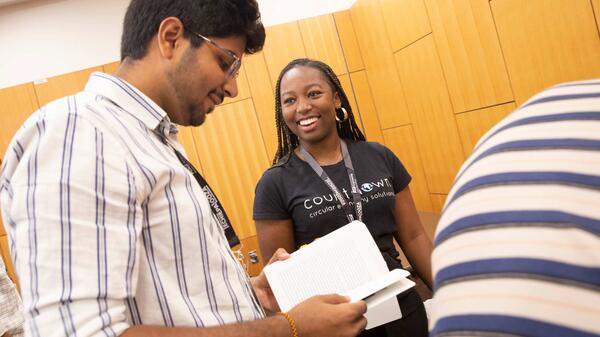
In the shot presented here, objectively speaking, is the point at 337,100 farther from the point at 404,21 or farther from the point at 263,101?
the point at 263,101

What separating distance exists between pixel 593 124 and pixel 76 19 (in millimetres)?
5774

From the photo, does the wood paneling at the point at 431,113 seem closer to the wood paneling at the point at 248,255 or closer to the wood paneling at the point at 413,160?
the wood paneling at the point at 413,160

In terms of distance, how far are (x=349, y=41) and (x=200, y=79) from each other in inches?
174

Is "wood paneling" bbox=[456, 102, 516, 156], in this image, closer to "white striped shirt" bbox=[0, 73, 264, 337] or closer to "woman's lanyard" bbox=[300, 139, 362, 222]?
"woman's lanyard" bbox=[300, 139, 362, 222]

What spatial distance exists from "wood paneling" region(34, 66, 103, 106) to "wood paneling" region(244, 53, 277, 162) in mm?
1624

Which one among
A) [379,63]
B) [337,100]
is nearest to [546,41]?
[337,100]

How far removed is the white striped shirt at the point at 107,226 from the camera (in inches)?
25.0

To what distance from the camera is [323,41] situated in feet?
16.5

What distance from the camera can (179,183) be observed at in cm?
84

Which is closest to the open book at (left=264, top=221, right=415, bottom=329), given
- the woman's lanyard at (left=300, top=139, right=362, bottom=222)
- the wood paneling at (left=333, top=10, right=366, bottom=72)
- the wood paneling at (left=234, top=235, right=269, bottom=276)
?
the woman's lanyard at (left=300, top=139, right=362, bottom=222)

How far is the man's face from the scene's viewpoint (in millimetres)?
989

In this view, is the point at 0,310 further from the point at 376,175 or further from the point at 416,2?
the point at 416,2

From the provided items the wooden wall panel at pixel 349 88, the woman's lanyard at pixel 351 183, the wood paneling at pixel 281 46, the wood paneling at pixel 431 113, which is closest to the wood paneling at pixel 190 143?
the wood paneling at pixel 281 46

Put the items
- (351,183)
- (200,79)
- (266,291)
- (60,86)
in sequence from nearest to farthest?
(200,79), (266,291), (351,183), (60,86)
